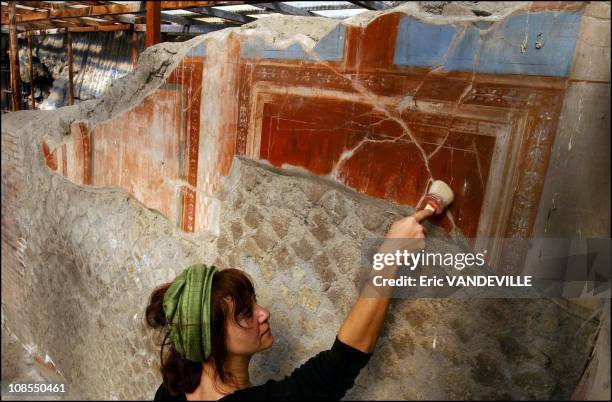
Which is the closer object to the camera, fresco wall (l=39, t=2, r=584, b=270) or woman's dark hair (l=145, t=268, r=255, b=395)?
fresco wall (l=39, t=2, r=584, b=270)

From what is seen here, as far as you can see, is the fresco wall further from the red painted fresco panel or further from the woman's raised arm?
the woman's raised arm

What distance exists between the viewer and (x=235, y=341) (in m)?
1.28

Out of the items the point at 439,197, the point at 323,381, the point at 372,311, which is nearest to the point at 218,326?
the point at 323,381

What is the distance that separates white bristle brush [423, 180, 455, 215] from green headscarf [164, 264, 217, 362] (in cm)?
68

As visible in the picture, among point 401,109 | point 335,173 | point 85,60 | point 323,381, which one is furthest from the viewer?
point 85,60

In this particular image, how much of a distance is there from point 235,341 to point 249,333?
0.05m

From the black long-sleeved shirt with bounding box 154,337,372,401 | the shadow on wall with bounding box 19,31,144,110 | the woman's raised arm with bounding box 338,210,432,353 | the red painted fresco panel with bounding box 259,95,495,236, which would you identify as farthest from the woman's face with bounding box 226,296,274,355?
the shadow on wall with bounding box 19,31,144,110

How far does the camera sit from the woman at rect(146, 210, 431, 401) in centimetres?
121

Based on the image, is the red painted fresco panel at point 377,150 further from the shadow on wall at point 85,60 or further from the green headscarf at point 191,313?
the shadow on wall at point 85,60

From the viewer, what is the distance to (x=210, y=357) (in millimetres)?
1278

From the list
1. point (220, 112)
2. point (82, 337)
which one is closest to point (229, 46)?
point (220, 112)

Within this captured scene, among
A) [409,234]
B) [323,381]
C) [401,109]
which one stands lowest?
[323,381]

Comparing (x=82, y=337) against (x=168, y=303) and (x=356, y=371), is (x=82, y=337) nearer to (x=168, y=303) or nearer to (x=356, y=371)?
(x=168, y=303)

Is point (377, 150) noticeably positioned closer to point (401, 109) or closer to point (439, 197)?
point (401, 109)
